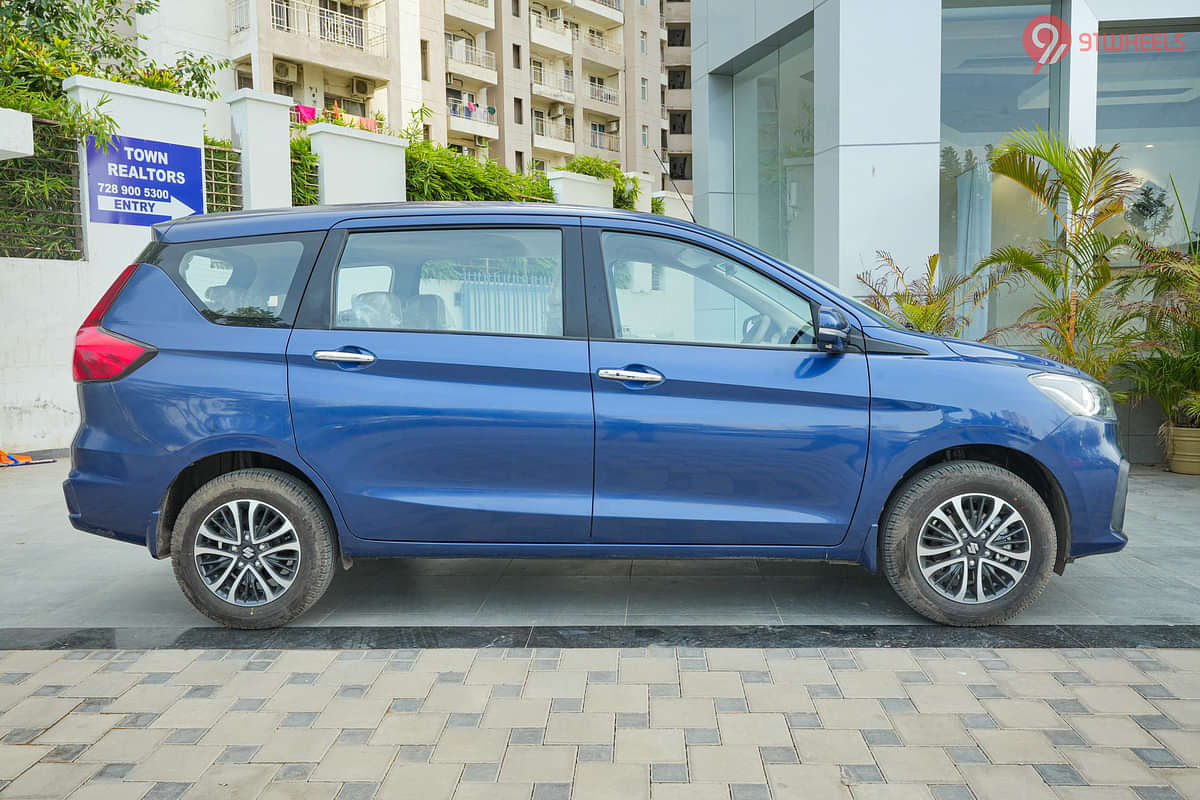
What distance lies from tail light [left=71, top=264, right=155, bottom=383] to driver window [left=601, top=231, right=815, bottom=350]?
84.2 inches

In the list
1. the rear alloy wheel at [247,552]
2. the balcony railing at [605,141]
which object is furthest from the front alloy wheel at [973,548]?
the balcony railing at [605,141]

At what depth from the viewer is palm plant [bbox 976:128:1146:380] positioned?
810 cm

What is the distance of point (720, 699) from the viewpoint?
135 inches

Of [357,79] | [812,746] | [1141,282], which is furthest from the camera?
[357,79]

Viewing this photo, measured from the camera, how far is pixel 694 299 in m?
4.25

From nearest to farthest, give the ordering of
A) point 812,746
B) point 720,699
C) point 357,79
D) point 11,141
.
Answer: point 812,746
point 720,699
point 11,141
point 357,79

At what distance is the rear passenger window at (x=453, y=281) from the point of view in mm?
4211

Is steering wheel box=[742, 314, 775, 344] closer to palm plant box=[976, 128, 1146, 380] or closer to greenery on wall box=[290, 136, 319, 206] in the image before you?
palm plant box=[976, 128, 1146, 380]

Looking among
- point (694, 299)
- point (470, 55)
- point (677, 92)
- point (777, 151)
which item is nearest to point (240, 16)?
point (470, 55)

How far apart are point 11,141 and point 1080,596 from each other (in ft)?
32.5

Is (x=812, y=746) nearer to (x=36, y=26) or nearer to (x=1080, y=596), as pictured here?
(x=1080, y=596)

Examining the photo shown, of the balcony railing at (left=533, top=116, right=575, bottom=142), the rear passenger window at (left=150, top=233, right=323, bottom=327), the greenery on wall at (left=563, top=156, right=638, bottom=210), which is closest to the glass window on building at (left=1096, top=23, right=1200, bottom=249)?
the rear passenger window at (left=150, top=233, right=323, bottom=327)

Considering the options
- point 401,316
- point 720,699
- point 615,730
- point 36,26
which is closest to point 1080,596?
point 720,699

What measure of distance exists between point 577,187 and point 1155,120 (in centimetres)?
1273
